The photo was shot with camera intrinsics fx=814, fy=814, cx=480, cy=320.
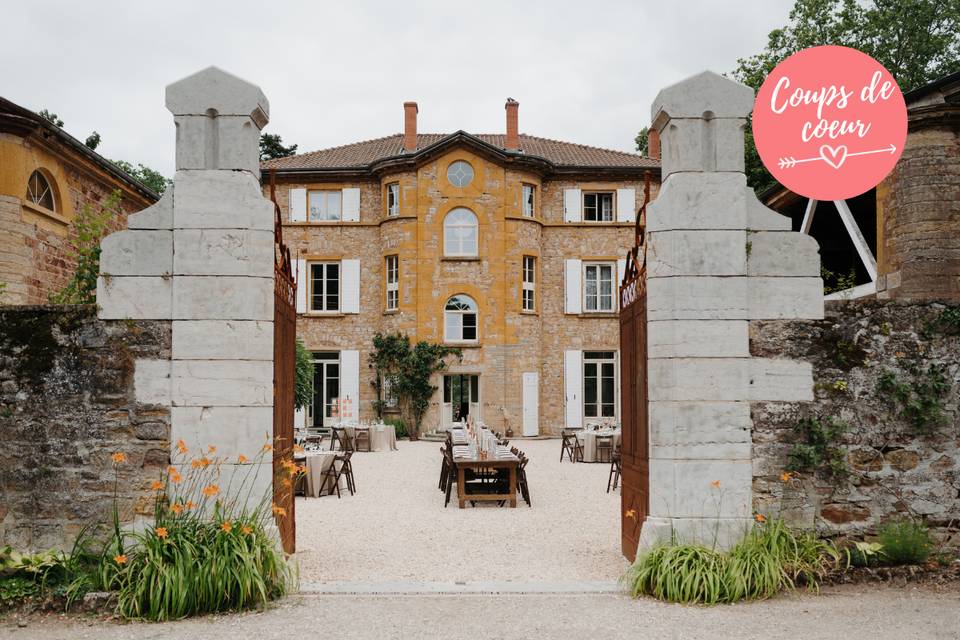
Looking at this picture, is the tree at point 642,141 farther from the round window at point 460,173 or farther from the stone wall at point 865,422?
the stone wall at point 865,422

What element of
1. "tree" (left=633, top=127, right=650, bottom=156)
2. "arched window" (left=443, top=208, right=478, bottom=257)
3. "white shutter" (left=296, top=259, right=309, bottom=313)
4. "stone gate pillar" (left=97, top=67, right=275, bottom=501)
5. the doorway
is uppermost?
"tree" (left=633, top=127, right=650, bottom=156)

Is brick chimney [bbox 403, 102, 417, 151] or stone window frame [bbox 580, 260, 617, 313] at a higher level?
brick chimney [bbox 403, 102, 417, 151]

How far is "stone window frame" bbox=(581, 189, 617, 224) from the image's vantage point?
22078 millimetres

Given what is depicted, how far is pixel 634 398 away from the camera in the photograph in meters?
5.78

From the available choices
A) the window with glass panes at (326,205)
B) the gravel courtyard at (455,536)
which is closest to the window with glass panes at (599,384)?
the window with glass panes at (326,205)

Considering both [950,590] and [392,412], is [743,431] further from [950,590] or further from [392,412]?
[392,412]

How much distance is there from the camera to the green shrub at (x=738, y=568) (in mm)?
4805

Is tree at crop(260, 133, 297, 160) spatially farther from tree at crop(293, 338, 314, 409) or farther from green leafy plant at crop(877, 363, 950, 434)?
green leafy plant at crop(877, 363, 950, 434)

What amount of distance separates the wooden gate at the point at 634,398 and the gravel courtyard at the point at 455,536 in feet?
1.42

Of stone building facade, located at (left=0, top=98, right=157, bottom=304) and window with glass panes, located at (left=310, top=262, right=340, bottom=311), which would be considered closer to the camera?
stone building facade, located at (left=0, top=98, right=157, bottom=304)

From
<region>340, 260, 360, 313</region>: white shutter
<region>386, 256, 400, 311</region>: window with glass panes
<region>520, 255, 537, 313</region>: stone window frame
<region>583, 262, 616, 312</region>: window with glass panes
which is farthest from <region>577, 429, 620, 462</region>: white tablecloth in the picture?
<region>340, 260, 360, 313</region>: white shutter

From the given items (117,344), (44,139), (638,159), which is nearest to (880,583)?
(117,344)

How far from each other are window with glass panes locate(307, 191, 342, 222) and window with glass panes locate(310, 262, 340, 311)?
1297mm

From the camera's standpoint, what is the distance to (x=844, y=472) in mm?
5234
